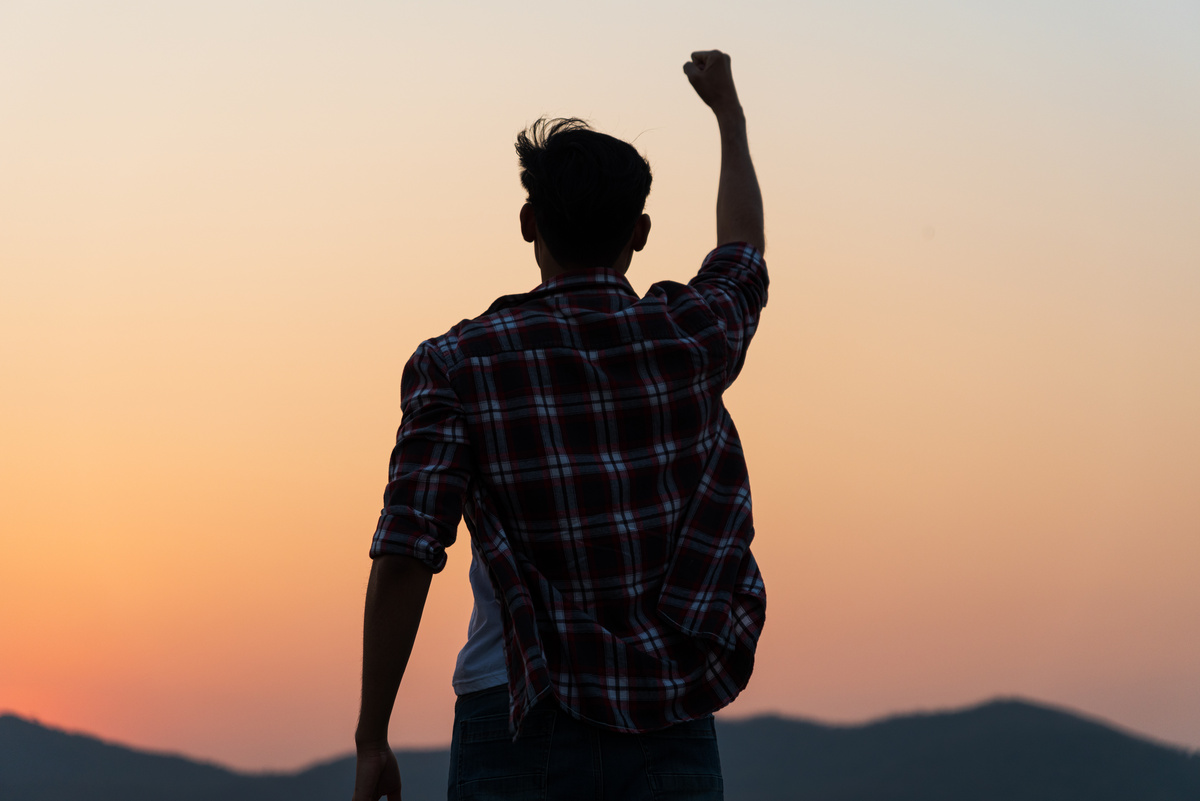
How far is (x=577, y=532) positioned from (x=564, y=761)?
0.80ft

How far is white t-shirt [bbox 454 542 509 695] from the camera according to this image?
3.90ft

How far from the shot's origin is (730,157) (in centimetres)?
154

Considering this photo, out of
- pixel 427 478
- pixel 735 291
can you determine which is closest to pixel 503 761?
pixel 427 478

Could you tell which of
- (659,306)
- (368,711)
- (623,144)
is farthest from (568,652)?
(623,144)

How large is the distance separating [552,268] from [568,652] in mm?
462

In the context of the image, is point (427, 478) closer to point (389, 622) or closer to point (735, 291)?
point (389, 622)

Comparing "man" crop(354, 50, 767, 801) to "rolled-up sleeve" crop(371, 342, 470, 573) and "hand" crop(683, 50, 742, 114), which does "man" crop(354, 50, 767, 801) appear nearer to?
"rolled-up sleeve" crop(371, 342, 470, 573)

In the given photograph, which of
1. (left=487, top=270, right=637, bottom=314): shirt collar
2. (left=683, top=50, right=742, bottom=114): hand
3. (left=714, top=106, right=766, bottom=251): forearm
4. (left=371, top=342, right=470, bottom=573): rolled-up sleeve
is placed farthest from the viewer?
(left=683, top=50, right=742, bottom=114): hand

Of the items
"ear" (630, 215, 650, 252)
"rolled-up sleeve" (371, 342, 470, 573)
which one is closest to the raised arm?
"ear" (630, 215, 650, 252)

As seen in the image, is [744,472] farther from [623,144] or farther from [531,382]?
[623,144]

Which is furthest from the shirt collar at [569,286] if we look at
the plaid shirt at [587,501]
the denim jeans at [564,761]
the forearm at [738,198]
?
the denim jeans at [564,761]

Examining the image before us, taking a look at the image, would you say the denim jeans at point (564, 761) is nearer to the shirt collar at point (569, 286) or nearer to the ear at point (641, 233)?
the shirt collar at point (569, 286)

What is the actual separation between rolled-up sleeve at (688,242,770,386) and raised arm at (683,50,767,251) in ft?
0.13

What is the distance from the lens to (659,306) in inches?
47.9
